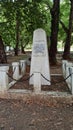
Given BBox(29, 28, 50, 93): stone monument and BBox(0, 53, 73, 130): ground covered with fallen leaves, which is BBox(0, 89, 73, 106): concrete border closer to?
BBox(0, 53, 73, 130): ground covered with fallen leaves

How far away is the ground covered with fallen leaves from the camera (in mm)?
7086

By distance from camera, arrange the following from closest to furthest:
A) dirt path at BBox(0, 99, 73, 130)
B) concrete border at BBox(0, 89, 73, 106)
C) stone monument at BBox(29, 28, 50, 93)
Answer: dirt path at BBox(0, 99, 73, 130)
concrete border at BBox(0, 89, 73, 106)
stone monument at BBox(29, 28, 50, 93)

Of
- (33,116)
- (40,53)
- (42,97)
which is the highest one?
(40,53)

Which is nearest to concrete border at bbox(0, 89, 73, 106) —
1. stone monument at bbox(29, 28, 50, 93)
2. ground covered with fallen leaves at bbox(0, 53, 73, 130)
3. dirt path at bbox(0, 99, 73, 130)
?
ground covered with fallen leaves at bbox(0, 53, 73, 130)

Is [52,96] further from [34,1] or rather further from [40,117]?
[34,1]

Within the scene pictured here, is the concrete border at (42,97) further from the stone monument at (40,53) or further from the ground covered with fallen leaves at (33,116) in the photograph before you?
the stone monument at (40,53)

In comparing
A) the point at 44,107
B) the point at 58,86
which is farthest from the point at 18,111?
the point at 58,86

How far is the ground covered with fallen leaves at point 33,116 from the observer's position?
709 cm

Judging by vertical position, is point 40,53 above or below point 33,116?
above

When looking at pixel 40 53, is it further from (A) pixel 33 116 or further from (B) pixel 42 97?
(A) pixel 33 116

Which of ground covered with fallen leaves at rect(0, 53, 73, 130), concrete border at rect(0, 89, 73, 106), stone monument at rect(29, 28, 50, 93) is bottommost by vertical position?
concrete border at rect(0, 89, 73, 106)

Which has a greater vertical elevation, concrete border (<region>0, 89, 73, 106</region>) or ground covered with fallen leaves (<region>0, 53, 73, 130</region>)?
ground covered with fallen leaves (<region>0, 53, 73, 130</region>)

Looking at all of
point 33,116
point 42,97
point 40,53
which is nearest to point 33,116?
point 33,116

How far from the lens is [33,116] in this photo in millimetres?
7941
